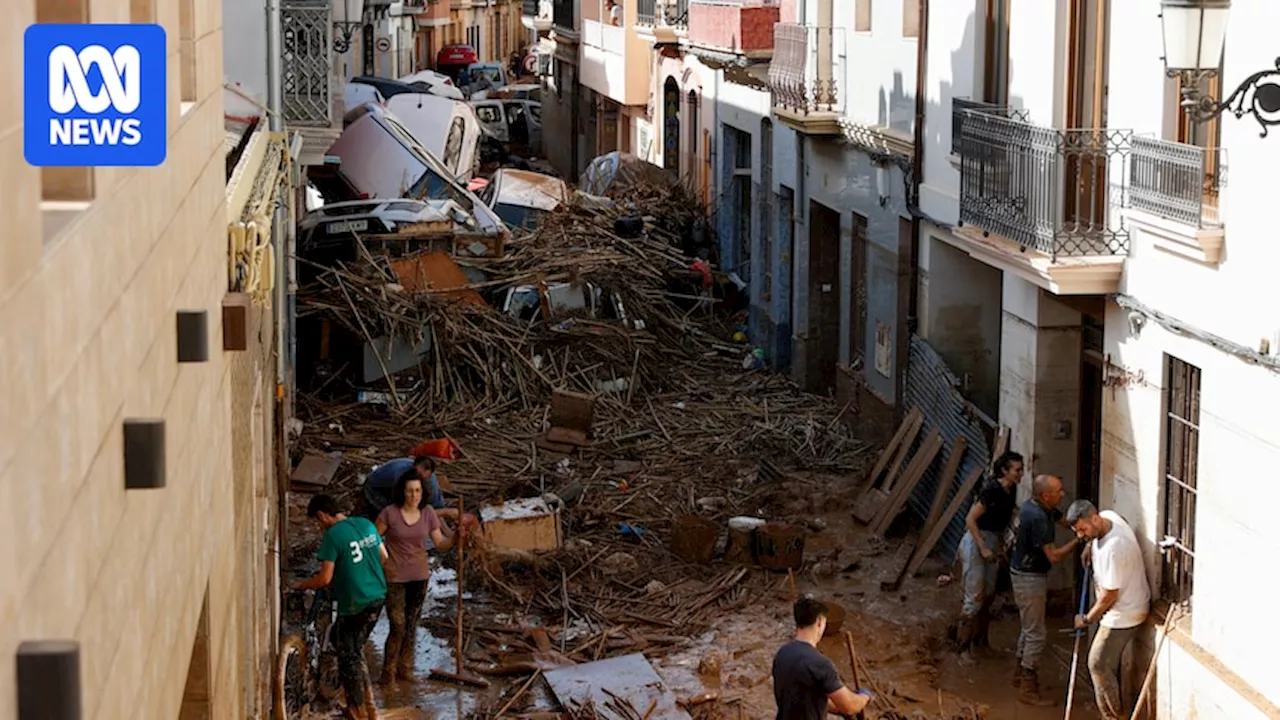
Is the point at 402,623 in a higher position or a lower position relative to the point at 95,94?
lower

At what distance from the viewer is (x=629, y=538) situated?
16.8 m

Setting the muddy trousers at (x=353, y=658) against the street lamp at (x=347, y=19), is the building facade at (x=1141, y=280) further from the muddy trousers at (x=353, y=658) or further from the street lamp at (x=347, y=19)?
the street lamp at (x=347, y=19)

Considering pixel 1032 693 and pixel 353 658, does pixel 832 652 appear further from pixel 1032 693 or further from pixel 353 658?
pixel 353 658

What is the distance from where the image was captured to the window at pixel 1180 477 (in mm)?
12180

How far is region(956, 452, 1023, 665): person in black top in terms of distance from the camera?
13664 mm

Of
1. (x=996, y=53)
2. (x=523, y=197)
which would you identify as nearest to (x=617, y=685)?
(x=996, y=53)

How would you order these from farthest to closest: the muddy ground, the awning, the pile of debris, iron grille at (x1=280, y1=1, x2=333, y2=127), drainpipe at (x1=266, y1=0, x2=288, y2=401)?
the awning, iron grille at (x1=280, y1=1, x2=333, y2=127), drainpipe at (x1=266, y1=0, x2=288, y2=401), the pile of debris, the muddy ground

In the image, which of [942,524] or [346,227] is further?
[346,227]

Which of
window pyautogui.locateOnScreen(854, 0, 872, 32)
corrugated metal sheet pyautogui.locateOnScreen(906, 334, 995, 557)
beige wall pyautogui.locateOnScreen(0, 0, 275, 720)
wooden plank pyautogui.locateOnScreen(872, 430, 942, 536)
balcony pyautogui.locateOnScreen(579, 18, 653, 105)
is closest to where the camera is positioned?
beige wall pyautogui.locateOnScreen(0, 0, 275, 720)

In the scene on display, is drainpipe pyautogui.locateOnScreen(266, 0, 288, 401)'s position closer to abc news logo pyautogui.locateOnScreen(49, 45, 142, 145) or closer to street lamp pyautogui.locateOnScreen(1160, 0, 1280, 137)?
street lamp pyautogui.locateOnScreen(1160, 0, 1280, 137)

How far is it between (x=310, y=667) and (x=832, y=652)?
156 inches

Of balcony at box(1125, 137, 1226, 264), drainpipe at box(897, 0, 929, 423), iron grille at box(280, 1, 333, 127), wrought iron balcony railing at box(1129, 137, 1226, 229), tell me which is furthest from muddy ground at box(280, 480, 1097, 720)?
iron grille at box(280, 1, 333, 127)

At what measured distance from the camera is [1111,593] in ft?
39.6

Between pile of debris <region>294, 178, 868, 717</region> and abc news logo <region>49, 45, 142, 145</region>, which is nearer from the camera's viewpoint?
abc news logo <region>49, 45, 142, 145</region>
